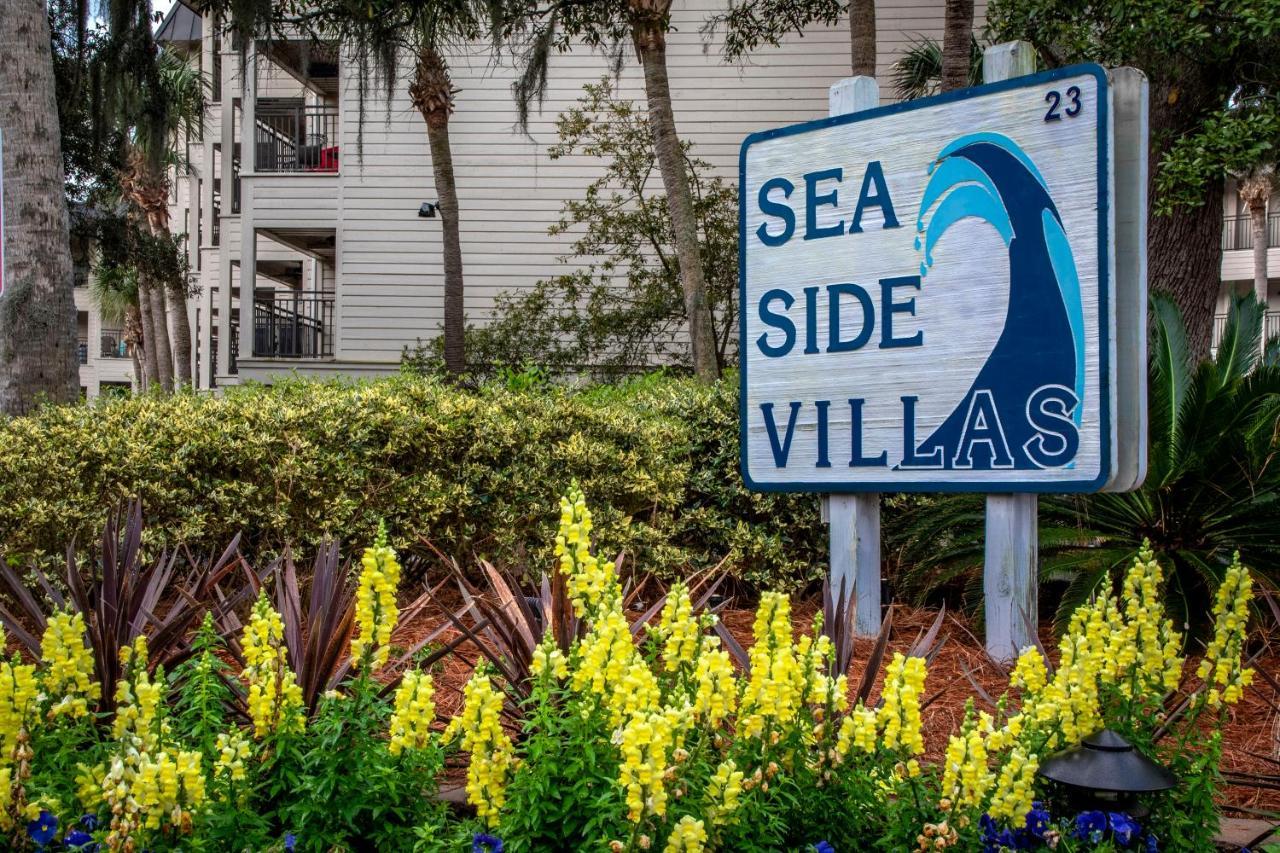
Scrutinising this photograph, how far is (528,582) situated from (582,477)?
739 millimetres

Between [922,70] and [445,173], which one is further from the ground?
Result: [922,70]

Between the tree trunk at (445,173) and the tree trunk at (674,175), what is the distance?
3700 mm

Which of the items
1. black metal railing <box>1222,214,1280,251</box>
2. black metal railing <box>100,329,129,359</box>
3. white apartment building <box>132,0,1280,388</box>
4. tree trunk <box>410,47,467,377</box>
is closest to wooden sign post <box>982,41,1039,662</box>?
tree trunk <box>410,47,467,377</box>

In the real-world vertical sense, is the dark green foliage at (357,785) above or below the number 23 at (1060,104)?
below

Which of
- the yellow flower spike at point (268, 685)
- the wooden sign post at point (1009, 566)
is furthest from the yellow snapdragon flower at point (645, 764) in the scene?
the wooden sign post at point (1009, 566)

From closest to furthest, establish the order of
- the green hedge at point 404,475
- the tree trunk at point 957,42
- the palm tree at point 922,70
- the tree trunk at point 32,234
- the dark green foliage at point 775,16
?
1. the green hedge at point 404,475
2. the tree trunk at point 32,234
3. the tree trunk at point 957,42
4. the dark green foliage at point 775,16
5. the palm tree at point 922,70

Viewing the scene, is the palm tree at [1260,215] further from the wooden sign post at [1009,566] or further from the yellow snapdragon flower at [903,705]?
the yellow snapdragon flower at [903,705]

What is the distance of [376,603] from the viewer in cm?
256

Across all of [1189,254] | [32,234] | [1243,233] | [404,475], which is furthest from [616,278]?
[1243,233]

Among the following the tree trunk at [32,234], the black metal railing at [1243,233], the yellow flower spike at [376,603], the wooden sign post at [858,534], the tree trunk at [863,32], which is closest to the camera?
the yellow flower spike at [376,603]

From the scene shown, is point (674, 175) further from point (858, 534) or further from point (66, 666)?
point (66, 666)

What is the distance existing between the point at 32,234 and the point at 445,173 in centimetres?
770

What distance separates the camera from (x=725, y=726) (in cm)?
279

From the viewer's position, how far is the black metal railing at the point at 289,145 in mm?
18969
